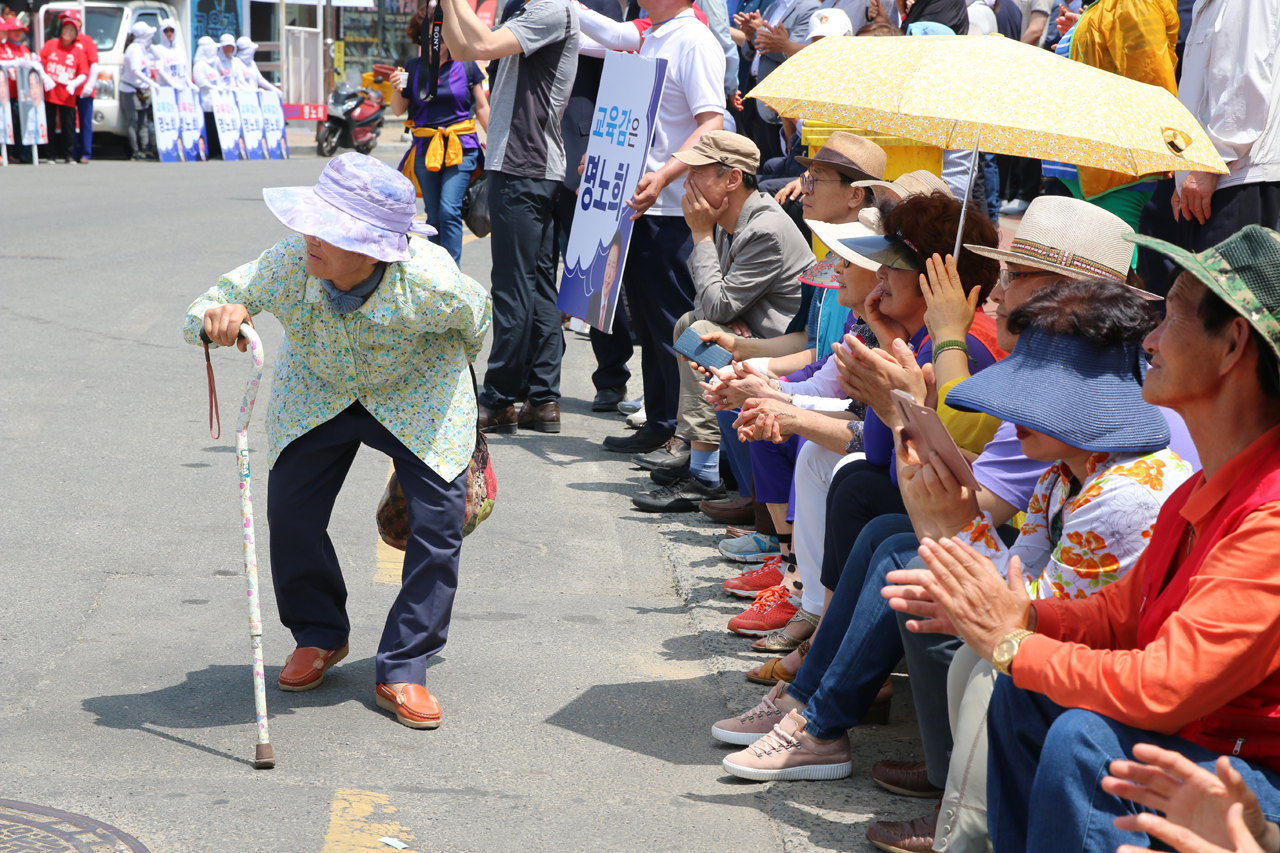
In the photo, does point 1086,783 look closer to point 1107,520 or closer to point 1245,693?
point 1245,693

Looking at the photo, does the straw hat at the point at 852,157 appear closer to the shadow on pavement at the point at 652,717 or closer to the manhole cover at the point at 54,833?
the shadow on pavement at the point at 652,717

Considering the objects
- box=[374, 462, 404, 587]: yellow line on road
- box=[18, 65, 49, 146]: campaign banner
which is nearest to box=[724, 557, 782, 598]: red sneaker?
box=[374, 462, 404, 587]: yellow line on road

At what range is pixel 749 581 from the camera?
4.82 meters

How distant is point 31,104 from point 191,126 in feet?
12.3

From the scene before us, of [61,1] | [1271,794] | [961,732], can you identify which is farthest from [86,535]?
[61,1]

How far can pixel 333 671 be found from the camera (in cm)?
403

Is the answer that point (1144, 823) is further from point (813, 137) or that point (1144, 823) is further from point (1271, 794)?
point (813, 137)

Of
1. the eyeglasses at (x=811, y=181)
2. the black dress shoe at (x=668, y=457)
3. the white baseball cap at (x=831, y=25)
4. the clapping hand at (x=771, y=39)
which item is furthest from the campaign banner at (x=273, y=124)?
the eyeglasses at (x=811, y=181)

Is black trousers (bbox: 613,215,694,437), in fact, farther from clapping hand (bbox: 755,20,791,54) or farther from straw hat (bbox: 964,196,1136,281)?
straw hat (bbox: 964,196,1136,281)

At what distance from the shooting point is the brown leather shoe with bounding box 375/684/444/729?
363 cm

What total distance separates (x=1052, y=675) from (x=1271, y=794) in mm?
373

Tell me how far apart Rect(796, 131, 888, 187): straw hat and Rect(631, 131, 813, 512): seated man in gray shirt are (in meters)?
0.49

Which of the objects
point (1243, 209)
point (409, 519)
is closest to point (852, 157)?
point (1243, 209)

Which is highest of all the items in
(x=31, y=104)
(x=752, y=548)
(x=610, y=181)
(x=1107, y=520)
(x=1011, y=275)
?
(x=1011, y=275)
